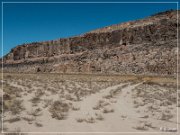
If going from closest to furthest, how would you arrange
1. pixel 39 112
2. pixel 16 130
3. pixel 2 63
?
pixel 16 130 < pixel 39 112 < pixel 2 63

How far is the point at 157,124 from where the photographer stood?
474 inches

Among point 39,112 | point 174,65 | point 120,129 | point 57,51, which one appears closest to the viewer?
point 120,129

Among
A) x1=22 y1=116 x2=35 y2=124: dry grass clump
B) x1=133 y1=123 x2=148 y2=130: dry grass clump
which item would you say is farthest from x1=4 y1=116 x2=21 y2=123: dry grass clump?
x1=133 y1=123 x2=148 y2=130: dry grass clump

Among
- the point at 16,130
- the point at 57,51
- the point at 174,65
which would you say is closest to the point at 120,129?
the point at 16,130

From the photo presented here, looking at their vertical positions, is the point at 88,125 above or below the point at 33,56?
below

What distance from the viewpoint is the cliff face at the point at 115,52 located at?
8638cm

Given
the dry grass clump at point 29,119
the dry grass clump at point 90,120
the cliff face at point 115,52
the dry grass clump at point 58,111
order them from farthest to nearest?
the cliff face at point 115,52, the dry grass clump at point 58,111, the dry grass clump at point 90,120, the dry grass clump at point 29,119

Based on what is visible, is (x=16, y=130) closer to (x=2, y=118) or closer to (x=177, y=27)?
(x=2, y=118)

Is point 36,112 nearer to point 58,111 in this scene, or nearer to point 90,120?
point 58,111

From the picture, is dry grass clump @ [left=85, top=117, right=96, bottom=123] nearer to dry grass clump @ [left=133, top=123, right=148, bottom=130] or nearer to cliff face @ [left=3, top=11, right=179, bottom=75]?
dry grass clump @ [left=133, top=123, right=148, bottom=130]

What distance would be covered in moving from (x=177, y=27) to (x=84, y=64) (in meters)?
27.1

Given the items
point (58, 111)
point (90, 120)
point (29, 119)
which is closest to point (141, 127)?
point (90, 120)

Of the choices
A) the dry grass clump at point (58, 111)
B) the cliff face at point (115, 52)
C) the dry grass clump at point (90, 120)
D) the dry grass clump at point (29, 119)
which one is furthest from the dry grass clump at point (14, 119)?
the cliff face at point (115, 52)

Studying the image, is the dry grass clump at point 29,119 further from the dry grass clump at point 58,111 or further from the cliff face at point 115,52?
the cliff face at point 115,52
